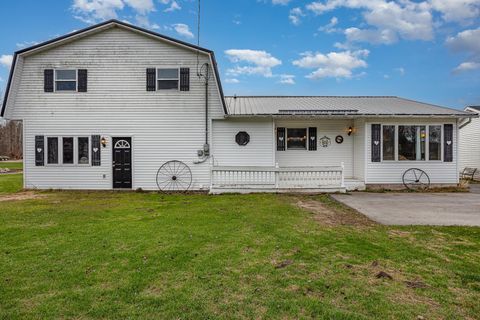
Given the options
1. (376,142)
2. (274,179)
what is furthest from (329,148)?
(274,179)

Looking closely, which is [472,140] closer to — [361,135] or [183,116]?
[361,135]

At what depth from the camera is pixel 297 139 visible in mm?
13117

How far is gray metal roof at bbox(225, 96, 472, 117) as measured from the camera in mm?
11695

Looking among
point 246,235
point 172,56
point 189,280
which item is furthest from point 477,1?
point 189,280

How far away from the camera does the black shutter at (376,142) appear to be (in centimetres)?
1177

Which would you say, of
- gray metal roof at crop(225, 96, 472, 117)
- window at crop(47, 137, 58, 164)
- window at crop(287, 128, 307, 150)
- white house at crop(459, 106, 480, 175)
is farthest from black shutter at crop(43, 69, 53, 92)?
white house at crop(459, 106, 480, 175)

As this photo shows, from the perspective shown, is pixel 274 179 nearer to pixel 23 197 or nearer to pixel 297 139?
pixel 297 139

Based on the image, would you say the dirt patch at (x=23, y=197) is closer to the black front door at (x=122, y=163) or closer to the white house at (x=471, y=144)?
the black front door at (x=122, y=163)

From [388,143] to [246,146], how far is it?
5661 mm

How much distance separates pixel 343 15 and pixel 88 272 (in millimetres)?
21083

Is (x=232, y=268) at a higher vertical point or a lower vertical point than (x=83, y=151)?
lower

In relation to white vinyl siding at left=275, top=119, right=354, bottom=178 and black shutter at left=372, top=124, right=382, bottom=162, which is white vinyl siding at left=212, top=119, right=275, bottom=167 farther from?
black shutter at left=372, top=124, right=382, bottom=162

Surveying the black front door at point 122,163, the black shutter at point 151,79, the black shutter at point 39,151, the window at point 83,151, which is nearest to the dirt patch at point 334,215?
the black front door at point 122,163

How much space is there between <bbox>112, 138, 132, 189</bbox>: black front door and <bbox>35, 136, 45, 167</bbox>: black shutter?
2832mm
